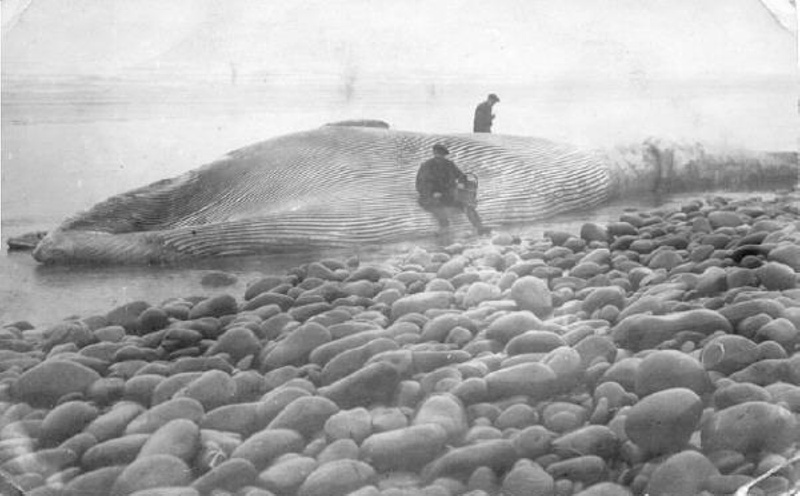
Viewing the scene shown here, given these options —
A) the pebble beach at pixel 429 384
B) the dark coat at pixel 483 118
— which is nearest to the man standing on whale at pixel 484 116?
the dark coat at pixel 483 118

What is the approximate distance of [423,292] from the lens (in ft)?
6.35

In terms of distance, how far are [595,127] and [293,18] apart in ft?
2.49

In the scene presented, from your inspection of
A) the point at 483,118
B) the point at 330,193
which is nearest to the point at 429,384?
the point at 330,193

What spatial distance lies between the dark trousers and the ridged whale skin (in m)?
0.02

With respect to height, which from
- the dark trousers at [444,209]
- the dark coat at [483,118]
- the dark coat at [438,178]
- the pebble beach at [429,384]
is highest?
the dark coat at [483,118]

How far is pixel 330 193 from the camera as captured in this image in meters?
2.00

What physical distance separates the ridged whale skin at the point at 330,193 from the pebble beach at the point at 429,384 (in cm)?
8

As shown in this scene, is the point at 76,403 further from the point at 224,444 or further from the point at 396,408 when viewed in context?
the point at 396,408

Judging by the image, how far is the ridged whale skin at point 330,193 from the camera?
1.94 metres

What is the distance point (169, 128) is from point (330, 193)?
1.31 ft

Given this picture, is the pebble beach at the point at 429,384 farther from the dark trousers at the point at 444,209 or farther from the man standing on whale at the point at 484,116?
the man standing on whale at the point at 484,116

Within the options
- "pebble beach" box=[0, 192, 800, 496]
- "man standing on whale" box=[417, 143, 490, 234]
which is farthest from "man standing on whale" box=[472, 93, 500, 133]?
"pebble beach" box=[0, 192, 800, 496]

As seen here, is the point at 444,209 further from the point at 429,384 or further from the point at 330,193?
the point at 429,384

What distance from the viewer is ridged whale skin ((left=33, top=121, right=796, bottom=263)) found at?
1.94m
